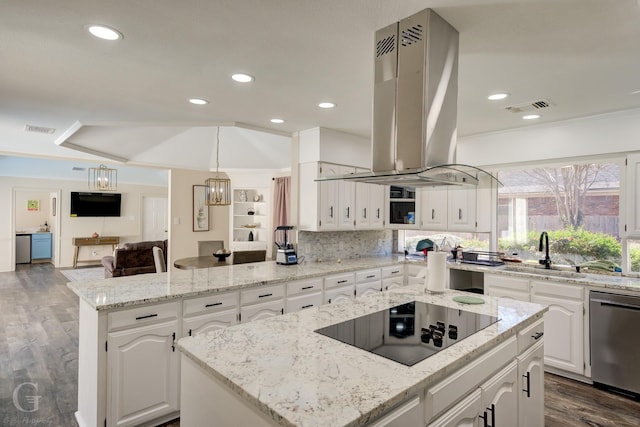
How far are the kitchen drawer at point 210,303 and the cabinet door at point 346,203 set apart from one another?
1809 millimetres

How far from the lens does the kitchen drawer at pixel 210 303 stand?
8.30 ft

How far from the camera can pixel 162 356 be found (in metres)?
2.39

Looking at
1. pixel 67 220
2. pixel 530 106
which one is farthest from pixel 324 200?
pixel 67 220

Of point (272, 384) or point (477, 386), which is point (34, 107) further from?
point (477, 386)

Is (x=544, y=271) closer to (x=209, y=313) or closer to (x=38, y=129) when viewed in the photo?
(x=209, y=313)

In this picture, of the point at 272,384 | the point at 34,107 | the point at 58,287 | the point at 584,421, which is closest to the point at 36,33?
the point at 34,107

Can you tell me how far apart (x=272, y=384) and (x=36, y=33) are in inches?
87.0

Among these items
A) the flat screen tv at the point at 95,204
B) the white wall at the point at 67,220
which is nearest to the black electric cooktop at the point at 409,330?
the flat screen tv at the point at 95,204

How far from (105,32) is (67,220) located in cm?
952

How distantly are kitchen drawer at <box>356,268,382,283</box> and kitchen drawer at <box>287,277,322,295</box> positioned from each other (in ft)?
1.92

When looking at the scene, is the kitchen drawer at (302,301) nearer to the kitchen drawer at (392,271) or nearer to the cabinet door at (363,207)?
the kitchen drawer at (392,271)

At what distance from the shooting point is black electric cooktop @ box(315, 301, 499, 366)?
58.5 inches

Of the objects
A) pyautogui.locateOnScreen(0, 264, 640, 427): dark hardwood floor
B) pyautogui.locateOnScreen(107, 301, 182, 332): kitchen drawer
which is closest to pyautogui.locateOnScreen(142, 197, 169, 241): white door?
pyautogui.locateOnScreen(0, 264, 640, 427): dark hardwood floor

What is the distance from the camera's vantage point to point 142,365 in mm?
2305
